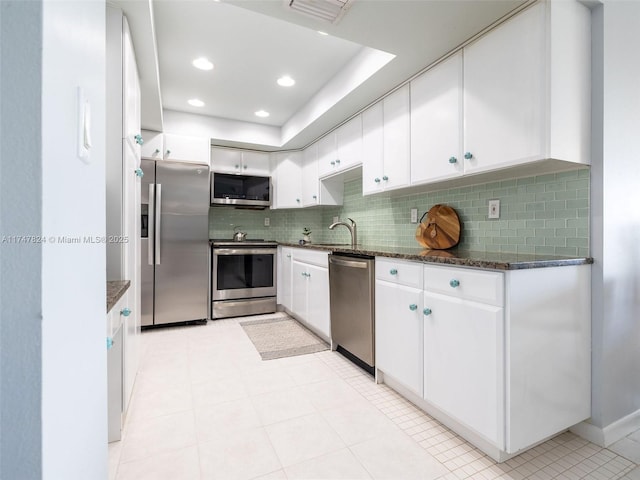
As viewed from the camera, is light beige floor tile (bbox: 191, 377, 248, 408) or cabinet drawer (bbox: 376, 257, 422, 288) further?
light beige floor tile (bbox: 191, 377, 248, 408)

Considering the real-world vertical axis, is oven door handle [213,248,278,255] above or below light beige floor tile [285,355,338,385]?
above

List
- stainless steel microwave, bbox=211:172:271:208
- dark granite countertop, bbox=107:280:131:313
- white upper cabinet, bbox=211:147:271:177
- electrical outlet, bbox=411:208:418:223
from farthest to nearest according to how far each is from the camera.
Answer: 1. white upper cabinet, bbox=211:147:271:177
2. stainless steel microwave, bbox=211:172:271:208
3. electrical outlet, bbox=411:208:418:223
4. dark granite countertop, bbox=107:280:131:313

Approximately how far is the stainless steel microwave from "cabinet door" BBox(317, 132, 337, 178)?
2.89 ft

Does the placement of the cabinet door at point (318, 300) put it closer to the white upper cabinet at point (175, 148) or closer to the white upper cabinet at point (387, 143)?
the white upper cabinet at point (387, 143)

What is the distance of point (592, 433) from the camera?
5.10ft

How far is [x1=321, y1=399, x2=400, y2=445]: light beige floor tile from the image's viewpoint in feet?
5.20

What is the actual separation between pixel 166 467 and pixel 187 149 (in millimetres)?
3059

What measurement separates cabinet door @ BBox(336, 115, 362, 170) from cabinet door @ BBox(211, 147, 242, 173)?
1493 mm

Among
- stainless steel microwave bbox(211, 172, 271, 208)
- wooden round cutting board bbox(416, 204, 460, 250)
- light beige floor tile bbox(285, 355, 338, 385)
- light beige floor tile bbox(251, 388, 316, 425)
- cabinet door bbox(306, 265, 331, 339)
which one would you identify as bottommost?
light beige floor tile bbox(251, 388, 316, 425)

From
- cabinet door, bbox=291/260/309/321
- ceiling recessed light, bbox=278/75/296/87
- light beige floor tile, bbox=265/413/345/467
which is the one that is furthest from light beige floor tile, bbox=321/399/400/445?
ceiling recessed light, bbox=278/75/296/87
